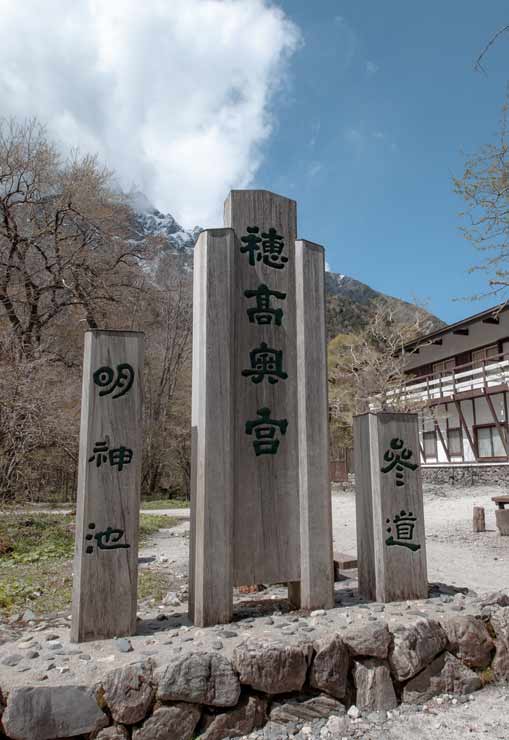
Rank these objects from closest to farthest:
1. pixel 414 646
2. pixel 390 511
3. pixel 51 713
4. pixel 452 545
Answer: pixel 51 713
pixel 414 646
pixel 390 511
pixel 452 545

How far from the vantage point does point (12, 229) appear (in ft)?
53.7

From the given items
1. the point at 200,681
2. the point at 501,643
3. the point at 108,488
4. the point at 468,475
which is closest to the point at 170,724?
the point at 200,681

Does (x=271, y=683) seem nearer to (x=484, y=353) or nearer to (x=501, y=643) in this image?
(x=501, y=643)

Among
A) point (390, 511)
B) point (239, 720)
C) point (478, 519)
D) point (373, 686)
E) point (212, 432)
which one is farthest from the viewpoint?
point (478, 519)

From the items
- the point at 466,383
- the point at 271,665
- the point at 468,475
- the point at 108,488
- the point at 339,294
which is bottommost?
the point at 271,665

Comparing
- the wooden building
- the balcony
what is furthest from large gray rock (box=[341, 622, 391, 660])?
the balcony

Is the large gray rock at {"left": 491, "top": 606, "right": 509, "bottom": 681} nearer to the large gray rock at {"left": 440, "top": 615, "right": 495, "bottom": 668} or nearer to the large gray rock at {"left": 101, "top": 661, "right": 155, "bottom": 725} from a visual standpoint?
the large gray rock at {"left": 440, "top": 615, "right": 495, "bottom": 668}

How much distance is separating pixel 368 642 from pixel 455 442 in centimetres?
2395

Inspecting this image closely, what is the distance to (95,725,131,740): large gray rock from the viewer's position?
116 inches

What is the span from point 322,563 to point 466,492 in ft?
58.5

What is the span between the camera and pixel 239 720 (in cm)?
322

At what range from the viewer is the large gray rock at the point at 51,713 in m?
2.81

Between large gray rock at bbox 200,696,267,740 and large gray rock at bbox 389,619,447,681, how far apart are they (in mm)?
997

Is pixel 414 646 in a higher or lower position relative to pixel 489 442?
lower
